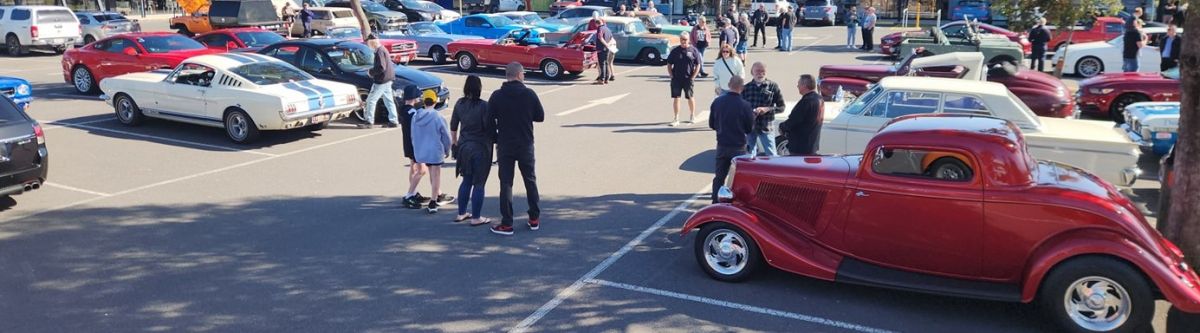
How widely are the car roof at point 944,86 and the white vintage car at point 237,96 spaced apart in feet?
26.4

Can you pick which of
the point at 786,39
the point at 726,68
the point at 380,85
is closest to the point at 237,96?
the point at 380,85

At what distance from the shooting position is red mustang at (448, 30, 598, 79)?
21.0 m

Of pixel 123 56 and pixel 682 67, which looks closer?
pixel 682 67

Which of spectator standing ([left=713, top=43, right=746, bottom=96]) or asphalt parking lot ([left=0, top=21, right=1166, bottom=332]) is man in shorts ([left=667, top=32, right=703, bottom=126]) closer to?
spectator standing ([left=713, top=43, right=746, bottom=96])

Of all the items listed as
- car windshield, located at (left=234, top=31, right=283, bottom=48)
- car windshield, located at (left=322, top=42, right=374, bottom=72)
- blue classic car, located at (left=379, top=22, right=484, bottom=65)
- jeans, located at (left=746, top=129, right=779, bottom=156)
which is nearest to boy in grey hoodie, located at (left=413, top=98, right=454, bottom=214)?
jeans, located at (left=746, top=129, right=779, bottom=156)

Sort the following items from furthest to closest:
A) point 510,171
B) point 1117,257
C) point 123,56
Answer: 1. point 123,56
2. point 510,171
3. point 1117,257

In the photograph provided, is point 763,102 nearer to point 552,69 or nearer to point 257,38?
point 552,69

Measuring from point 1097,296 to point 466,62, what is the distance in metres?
19.0

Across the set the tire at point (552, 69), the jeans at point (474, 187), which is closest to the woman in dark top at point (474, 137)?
the jeans at point (474, 187)

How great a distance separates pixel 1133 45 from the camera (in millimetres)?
17953

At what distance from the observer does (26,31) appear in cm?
2753

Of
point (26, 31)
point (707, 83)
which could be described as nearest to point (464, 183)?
point (707, 83)

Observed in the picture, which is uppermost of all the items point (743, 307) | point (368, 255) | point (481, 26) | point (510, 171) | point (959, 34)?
point (481, 26)

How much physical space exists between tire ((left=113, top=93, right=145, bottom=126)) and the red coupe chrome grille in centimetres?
1149
